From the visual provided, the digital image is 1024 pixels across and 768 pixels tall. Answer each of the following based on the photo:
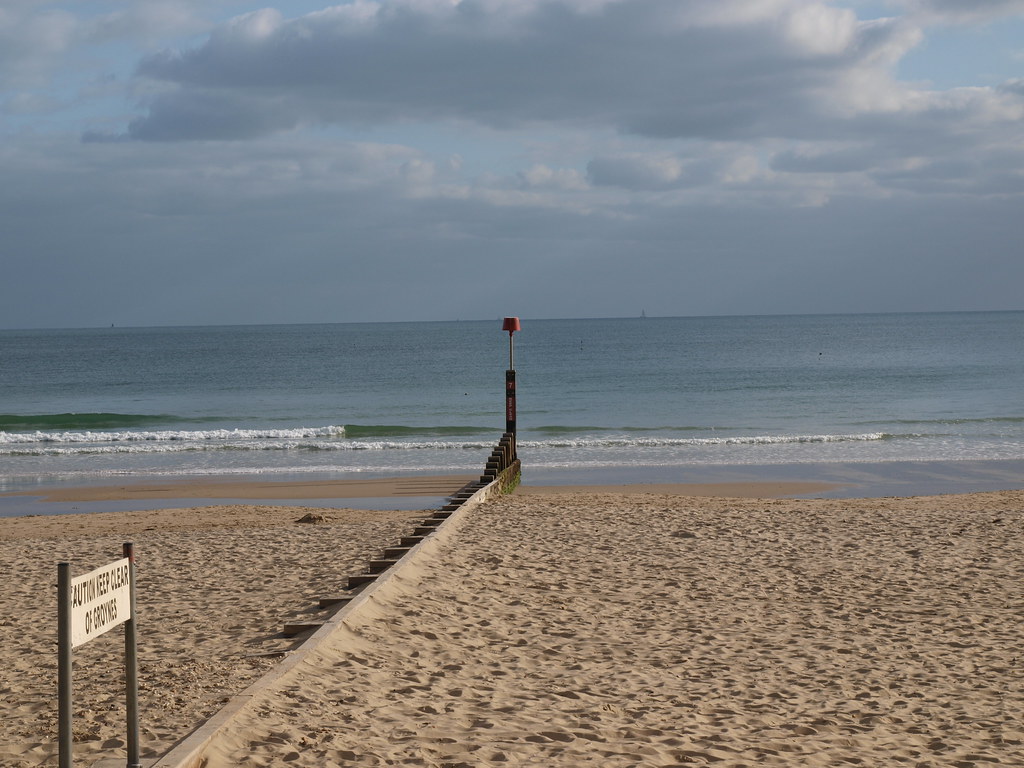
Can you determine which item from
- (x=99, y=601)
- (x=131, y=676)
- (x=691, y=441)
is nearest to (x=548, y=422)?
(x=691, y=441)

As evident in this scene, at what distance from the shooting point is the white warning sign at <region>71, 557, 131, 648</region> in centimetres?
384

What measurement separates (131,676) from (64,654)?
711mm

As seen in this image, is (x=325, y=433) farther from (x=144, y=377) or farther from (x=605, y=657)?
(x=144, y=377)

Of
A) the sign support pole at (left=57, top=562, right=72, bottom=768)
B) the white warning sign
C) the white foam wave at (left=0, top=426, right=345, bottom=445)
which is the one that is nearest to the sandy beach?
the sign support pole at (left=57, top=562, right=72, bottom=768)

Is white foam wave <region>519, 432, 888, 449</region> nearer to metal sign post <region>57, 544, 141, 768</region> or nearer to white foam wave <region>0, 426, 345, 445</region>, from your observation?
white foam wave <region>0, 426, 345, 445</region>

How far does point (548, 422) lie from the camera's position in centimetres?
3694

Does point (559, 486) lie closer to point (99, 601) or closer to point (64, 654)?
point (99, 601)

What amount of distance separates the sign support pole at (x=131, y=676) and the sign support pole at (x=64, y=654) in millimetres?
424

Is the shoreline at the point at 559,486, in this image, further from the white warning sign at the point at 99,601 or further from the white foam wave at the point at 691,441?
the white warning sign at the point at 99,601

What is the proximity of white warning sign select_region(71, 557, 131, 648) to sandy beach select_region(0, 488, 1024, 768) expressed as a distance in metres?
1.21

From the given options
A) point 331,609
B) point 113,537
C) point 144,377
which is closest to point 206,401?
point 144,377

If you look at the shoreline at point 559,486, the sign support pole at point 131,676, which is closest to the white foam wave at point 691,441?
the shoreline at point 559,486

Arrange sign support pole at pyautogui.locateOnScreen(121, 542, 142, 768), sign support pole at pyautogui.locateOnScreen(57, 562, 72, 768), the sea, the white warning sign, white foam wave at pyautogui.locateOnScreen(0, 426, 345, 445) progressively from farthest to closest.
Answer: white foam wave at pyautogui.locateOnScreen(0, 426, 345, 445), the sea, sign support pole at pyautogui.locateOnScreen(121, 542, 142, 768), the white warning sign, sign support pole at pyautogui.locateOnScreen(57, 562, 72, 768)

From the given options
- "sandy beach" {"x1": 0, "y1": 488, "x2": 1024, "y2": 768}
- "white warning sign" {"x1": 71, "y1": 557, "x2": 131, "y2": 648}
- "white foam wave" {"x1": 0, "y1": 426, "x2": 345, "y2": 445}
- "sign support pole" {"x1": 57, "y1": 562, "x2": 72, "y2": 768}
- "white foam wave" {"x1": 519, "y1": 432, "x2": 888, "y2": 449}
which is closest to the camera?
"sign support pole" {"x1": 57, "y1": 562, "x2": 72, "y2": 768}
